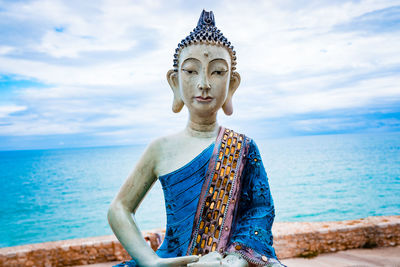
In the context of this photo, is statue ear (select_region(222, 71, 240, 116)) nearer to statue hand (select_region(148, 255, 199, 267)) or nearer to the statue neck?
the statue neck

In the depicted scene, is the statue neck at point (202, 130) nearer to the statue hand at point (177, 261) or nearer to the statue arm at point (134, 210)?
the statue arm at point (134, 210)

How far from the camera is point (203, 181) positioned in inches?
82.6

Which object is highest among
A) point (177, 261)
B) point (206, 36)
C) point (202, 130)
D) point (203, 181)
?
point (206, 36)

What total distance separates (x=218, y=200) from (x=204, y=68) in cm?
77

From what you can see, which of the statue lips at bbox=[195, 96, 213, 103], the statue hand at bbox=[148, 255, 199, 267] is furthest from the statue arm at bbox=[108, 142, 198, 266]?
the statue lips at bbox=[195, 96, 213, 103]

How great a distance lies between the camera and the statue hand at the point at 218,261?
1748 mm

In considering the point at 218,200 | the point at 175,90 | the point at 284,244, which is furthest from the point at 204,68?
the point at 284,244

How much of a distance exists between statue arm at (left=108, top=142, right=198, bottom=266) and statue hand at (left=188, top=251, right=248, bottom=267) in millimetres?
169

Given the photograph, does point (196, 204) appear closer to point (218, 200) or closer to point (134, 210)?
point (218, 200)

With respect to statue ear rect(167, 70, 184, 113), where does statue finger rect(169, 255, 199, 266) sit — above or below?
below

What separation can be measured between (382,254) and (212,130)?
2.92 m

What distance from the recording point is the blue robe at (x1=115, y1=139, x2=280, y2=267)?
2.01 m

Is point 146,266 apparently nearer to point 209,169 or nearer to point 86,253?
point 209,169

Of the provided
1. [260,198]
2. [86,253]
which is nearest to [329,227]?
[260,198]
